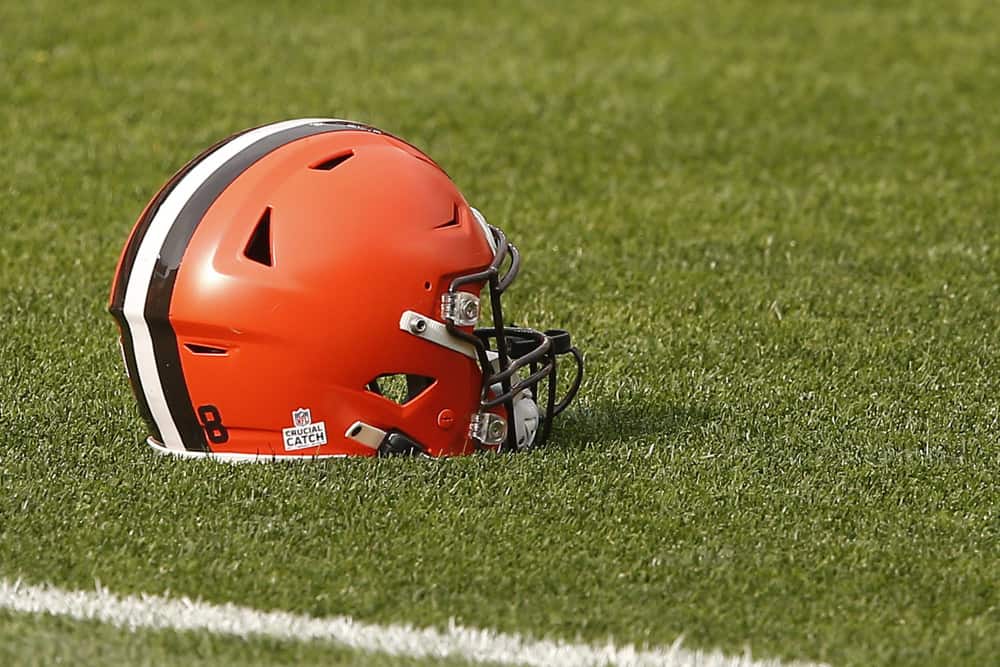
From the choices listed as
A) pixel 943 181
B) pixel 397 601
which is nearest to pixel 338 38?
pixel 943 181

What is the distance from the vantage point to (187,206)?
396 cm

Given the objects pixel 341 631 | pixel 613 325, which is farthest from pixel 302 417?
pixel 613 325

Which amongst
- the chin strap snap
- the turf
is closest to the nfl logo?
the chin strap snap

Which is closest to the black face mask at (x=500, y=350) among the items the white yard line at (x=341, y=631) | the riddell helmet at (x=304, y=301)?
the riddell helmet at (x=304, y=301)

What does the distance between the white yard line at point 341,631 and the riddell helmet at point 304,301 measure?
0.73 metres

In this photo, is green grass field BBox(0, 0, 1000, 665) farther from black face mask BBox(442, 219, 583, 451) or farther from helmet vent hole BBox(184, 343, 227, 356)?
helmet vent hole BBox(184, 343, 227, 356)

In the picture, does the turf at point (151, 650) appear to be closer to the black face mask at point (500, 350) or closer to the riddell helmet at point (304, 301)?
the riddell helmet at point (304, 301)

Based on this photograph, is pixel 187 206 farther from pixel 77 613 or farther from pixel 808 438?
pixel 808 438

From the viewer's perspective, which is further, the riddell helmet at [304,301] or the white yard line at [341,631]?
the riddell helmet at [304,301]

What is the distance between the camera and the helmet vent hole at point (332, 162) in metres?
4.04

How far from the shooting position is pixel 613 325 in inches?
230

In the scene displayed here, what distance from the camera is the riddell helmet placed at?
3891 mm

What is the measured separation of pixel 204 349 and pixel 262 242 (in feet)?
0.97

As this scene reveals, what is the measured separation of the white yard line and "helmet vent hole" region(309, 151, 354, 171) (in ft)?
3.92
